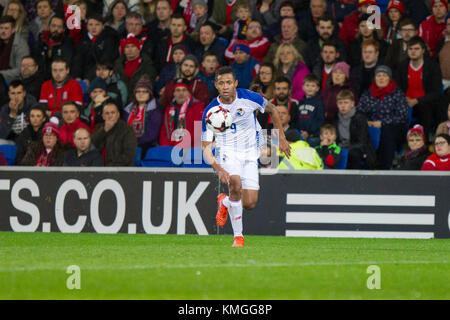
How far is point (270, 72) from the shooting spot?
43.8 ft

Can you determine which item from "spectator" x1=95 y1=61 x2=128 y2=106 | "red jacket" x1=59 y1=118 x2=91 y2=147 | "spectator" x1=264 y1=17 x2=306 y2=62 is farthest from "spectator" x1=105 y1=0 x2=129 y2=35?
"spectator" x1=264 y1=17 x2=306 y2=62

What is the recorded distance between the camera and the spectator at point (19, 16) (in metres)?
16.2

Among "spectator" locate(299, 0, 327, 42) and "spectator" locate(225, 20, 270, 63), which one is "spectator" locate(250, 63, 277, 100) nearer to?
"spectator" locate(225, 20, 270, 63)

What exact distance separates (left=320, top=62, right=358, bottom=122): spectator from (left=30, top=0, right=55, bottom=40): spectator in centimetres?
592

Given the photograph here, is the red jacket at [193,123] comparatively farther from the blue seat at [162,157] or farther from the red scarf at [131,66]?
the red scarf at [131,66]

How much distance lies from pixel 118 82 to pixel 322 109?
3666 millimetres

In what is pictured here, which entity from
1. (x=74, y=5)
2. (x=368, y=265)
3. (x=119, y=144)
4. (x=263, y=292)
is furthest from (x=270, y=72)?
(x=263, y=292)

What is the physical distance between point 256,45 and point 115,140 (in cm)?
297

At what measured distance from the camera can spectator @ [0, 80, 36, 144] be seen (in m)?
14.6

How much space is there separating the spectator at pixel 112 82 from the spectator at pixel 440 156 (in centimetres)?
520

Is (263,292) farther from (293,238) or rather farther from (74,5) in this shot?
(74,5)

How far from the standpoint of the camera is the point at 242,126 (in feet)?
31.3

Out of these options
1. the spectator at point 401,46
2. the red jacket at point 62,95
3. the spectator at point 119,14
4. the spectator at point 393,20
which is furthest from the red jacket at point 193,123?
the spectator at point 393,20

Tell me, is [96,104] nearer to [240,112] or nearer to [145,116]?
[145,116]
